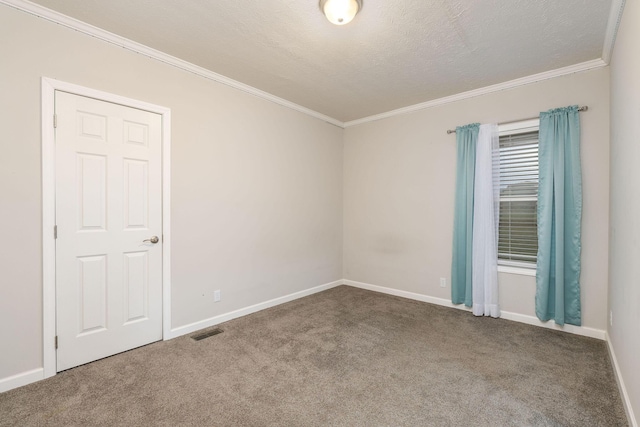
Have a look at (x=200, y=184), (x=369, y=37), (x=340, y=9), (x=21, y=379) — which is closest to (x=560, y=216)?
(x=369, y=37)

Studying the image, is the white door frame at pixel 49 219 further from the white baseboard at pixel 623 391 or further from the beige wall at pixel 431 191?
the white baseboard at pixel 623 391

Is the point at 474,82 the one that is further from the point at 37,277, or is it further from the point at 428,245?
the point at 37,277

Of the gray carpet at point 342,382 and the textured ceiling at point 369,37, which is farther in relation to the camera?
the textured ceiling at point 369,37

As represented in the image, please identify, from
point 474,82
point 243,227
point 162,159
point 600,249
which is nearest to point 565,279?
point 600,249

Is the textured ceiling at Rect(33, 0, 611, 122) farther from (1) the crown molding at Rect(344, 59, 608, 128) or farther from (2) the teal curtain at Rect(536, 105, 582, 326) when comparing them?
(2) the teal curtain at Rect(536, 105, 582, 326)

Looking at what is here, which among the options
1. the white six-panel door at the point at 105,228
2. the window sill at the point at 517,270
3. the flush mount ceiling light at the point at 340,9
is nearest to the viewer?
the flush mount ceiling light at the point at 340,9

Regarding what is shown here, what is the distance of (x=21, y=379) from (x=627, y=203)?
14.0 feet


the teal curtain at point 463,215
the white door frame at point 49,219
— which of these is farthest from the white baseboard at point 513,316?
the white door frame at point 49,219

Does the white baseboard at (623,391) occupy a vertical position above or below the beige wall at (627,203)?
below

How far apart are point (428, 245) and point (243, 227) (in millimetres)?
2479

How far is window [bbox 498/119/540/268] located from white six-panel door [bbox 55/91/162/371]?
3.76 metres

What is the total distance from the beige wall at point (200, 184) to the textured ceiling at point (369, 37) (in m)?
0.29

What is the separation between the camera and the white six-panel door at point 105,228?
2316mm

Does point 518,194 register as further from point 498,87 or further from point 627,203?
point 627,203
